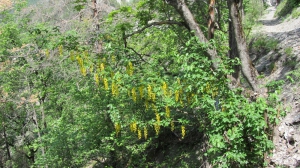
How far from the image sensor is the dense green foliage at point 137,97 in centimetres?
503

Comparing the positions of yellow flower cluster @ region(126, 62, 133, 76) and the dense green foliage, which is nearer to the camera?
the dense green foliage

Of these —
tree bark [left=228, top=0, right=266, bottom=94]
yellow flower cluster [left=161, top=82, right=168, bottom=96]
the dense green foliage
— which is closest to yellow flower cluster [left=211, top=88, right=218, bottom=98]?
the dense green foliage

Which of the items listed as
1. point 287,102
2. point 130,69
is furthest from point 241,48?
point 130,69

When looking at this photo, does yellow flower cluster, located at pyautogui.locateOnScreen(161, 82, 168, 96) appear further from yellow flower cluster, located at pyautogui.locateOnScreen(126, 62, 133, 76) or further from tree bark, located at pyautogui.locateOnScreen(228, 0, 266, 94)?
tree bark, located at pyautogui.locateOnScreen(228, 0, 266, 94)

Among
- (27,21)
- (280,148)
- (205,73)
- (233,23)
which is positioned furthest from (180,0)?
(27,21)

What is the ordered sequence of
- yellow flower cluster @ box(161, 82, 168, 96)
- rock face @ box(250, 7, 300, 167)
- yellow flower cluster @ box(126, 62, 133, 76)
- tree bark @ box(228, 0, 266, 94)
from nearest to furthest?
tree bark @ box(228, 0, 266, 94)
rock face @ box(250, 7, 300, 167)
yellow flower cluster @ box(161, 82, 168, 96)
yellow flower cluster @ box(126, 62, 133, 76)

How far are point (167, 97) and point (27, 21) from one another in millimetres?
15168

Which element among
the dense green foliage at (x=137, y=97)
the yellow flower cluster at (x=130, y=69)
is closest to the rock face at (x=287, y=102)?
the dense green foliage at (x=137, y=97)

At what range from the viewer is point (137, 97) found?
8148mm

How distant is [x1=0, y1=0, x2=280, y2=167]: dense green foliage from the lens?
5.03 m

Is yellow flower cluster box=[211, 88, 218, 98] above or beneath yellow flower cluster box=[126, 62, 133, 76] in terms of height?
beneath

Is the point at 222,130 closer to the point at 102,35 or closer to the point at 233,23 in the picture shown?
the point at 233,23

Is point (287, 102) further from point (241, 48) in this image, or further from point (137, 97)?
point (137, 97)

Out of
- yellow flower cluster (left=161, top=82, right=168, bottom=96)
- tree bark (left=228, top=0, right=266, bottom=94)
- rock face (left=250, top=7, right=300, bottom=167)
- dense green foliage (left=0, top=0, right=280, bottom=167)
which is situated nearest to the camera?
dense green foliage (left=0, top=0, right=280, bottom=167)
